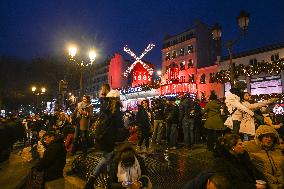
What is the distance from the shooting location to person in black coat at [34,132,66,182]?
5.23 m

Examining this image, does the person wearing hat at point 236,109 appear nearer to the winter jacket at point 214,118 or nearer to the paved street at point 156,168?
the winter jacket at point 214,118

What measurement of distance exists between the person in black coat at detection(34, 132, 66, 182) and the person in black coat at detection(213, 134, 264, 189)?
10.6 feet

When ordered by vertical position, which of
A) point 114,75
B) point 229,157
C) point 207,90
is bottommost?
point 229,157

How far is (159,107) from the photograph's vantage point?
10016 millimetres

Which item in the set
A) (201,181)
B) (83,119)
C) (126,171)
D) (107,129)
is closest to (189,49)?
(83,119)

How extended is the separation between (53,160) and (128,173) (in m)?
1.98

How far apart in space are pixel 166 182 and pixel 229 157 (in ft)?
8.34

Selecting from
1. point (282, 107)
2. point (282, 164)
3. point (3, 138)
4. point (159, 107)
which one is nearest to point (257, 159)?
point (282, 164)

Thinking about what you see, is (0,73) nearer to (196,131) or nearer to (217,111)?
(196,131)

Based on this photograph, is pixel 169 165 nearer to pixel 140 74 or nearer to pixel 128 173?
pixel 128 173

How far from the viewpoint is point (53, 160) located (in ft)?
17.5

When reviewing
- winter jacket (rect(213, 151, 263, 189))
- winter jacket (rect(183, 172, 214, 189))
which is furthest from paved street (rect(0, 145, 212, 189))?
winter jacket (rect(183, 172, 214, 189))

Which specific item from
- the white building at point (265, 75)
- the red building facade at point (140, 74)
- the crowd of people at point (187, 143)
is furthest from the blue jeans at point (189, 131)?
the red building facade at point (140, 74)

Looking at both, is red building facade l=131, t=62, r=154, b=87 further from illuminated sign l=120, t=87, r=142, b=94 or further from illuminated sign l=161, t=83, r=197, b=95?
illuminated sign l=161, t=83, r=197, b=95
